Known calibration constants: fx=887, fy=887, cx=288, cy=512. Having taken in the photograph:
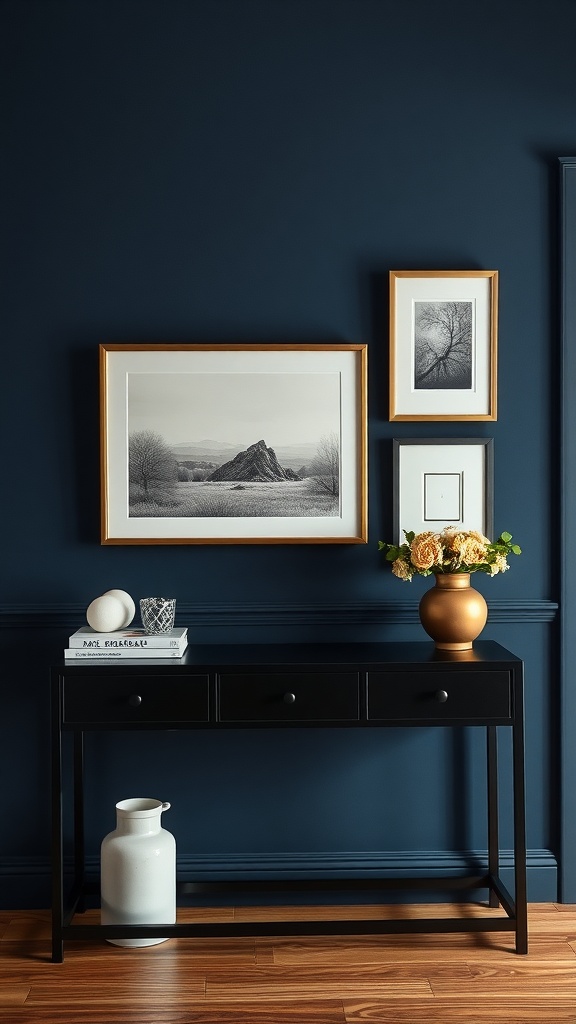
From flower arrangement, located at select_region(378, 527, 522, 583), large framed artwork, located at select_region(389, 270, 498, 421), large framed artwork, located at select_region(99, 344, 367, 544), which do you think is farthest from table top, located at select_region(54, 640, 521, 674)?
large framed artwork, located at select_region(389, 270, 498, 421)

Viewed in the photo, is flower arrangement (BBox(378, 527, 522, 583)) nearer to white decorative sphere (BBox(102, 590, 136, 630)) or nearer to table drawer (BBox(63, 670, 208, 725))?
table drawer (BBox(63, 670, 208, 725))

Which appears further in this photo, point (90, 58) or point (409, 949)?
point (90, 58)

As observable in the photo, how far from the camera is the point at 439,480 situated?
115 inches

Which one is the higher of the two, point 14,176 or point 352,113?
point 352,113

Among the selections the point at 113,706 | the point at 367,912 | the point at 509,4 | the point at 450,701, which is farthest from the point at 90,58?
the point at 367,912

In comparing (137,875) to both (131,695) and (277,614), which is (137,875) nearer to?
(131,695)

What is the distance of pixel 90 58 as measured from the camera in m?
2.89

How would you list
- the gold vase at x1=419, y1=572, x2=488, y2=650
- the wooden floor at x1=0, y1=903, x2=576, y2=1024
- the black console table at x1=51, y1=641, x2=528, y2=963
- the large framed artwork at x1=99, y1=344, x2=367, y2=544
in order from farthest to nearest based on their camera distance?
1. the large framed artwork at x1=99, y1=344, x2=367, y2=544
2. the gold vase at x1=419, y1=572, x2=488, y2=650
3. the black console table at x1=51, y1=641, x2=528, y2=963
4. the wooden floor at x1=0, y1=903, x2=576, y2=1024

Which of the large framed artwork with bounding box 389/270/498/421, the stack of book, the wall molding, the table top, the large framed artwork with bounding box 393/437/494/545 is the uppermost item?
the large framed artwork with bounding box 389/270/498/421

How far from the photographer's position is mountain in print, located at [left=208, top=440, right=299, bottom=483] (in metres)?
2.91

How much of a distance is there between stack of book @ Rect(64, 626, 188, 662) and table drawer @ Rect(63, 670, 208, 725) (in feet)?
0.23

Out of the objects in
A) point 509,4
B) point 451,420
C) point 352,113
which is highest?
point 509,4

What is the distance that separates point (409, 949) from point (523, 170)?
247cm

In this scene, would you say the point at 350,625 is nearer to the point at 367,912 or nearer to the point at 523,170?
the point at 367,912
